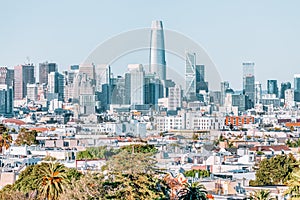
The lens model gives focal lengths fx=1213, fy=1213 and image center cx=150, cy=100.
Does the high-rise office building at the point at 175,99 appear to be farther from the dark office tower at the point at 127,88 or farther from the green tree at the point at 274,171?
the green tree at the point at 274,171

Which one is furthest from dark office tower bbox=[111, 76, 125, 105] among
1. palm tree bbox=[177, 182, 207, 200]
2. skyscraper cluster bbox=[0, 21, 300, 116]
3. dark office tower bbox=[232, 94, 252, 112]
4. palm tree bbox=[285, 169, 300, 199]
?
palm tree bbox=[285, 169, 300, 199]

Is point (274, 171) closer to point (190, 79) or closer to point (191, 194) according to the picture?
point (191, 194)

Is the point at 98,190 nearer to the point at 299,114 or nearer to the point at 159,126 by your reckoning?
the point at 159,126

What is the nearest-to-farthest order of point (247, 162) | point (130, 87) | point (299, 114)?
point (247, 162) → point (130, 87) → point (299, 114)

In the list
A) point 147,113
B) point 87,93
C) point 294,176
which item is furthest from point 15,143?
point 87,93

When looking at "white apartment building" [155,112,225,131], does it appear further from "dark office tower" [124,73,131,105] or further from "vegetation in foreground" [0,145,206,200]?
"vegetation in foreground" [0,145,206,200]
